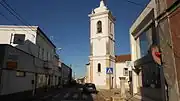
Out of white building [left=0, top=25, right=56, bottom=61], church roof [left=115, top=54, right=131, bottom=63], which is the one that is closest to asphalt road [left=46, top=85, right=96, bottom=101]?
white building [left=0, top=25, right=56, bottom=61]

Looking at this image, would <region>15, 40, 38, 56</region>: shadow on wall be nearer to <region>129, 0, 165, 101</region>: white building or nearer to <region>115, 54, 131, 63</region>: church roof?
<region>129, 0, 165, 101</region>: white building

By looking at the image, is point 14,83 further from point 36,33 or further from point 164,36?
point 164,36

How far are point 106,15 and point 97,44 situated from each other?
617 cm

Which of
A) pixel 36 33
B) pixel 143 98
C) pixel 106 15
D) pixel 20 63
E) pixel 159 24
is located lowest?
pixel 143 98

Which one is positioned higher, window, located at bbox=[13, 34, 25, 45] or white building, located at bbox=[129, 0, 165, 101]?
window, located at bbox=[13, 34, 25, 45]

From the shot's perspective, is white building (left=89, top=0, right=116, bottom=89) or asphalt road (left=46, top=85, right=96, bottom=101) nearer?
asphalt road (left=46, top=85, right=96, bottom=101)

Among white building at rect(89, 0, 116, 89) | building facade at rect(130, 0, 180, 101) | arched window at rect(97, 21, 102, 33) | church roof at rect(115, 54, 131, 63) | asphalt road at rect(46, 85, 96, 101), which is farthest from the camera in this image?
church roof at rect(115, 54, 131, 63)

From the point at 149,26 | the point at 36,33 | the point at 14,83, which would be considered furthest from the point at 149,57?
the point at 36,33

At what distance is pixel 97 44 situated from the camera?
42.6 m

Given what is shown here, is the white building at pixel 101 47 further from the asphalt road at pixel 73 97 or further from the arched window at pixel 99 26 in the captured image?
the asphalt road at pixel 73 97

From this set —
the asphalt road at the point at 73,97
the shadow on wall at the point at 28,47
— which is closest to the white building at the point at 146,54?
the asphalt road at the point at 73,97

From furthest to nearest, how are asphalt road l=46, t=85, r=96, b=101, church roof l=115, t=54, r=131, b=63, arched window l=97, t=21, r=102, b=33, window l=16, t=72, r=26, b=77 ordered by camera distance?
church roof l=115, t=54, r=131, b=63, arched window l=97, t=21, r=102, b=33, asphalt road l=46, t=85, r=96, b=101, window l=16, t=72, r=26, b=77

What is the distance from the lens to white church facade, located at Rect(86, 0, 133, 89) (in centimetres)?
4028

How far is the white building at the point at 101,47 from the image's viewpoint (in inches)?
1586
